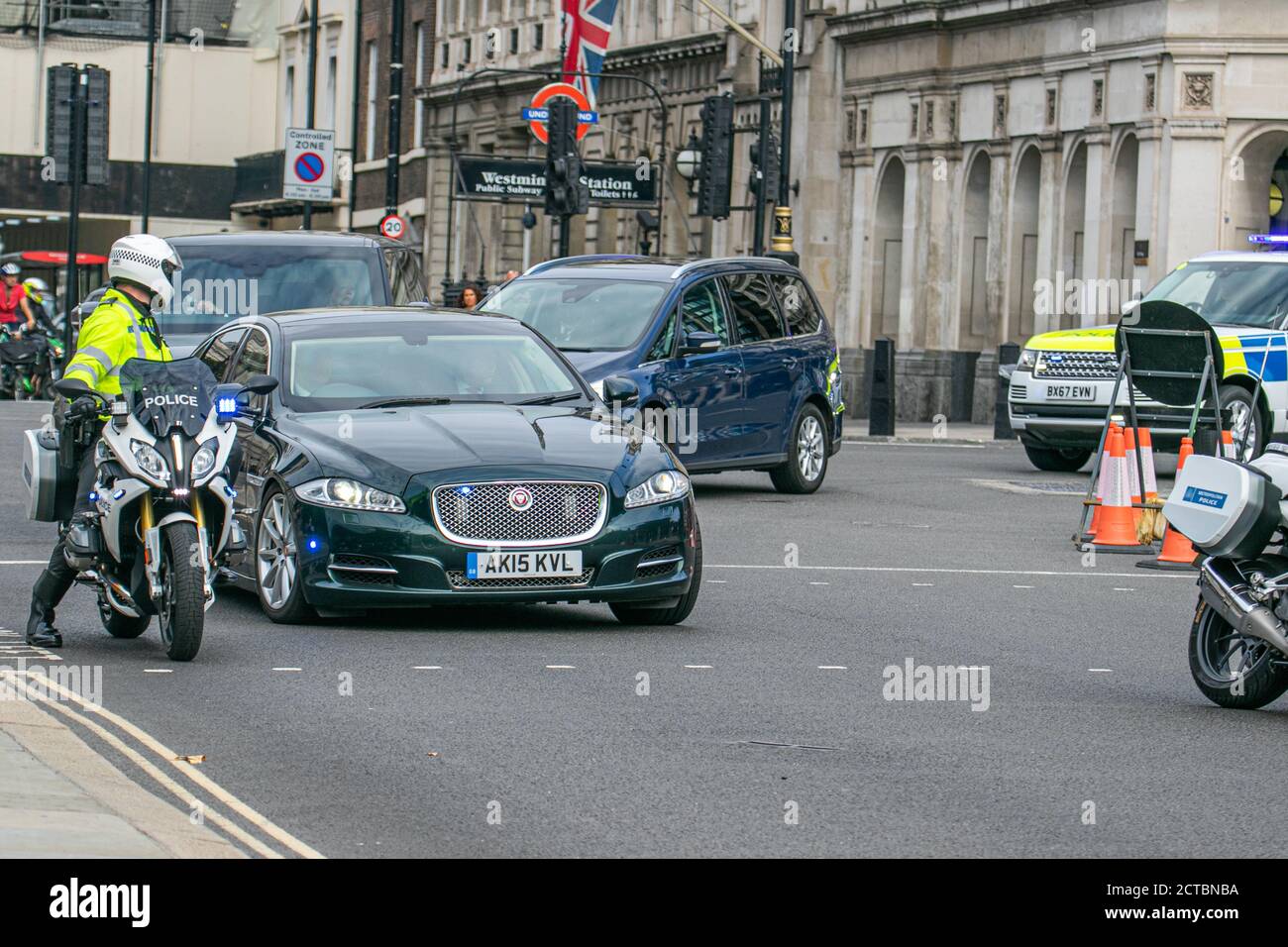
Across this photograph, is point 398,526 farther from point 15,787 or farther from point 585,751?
point 15,787

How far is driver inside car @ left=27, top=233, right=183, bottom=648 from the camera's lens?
38.9 feet

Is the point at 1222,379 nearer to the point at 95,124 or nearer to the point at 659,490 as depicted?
the point at 659,490

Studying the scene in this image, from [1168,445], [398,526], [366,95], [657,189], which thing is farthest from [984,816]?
[366,95]

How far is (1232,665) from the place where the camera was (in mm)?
11000

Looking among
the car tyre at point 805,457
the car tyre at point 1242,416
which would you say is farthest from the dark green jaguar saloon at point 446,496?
the car tyre at point 1242,416

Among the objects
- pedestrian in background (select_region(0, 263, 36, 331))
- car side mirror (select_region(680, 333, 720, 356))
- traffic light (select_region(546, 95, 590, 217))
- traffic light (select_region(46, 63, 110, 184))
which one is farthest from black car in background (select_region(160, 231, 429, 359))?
pedestrian in background (select_region(0, 263, 36, 331))

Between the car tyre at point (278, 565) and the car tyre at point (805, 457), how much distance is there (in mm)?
9796

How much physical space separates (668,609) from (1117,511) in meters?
6.20

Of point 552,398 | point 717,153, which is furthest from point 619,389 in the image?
point 717,153

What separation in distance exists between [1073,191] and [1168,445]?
51.5 ft

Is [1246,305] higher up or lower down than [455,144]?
lower down

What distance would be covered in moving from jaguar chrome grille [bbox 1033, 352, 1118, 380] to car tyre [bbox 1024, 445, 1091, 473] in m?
1.83

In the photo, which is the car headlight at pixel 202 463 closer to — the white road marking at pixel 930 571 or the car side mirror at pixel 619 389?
the car side mirror at pixel 619 389
